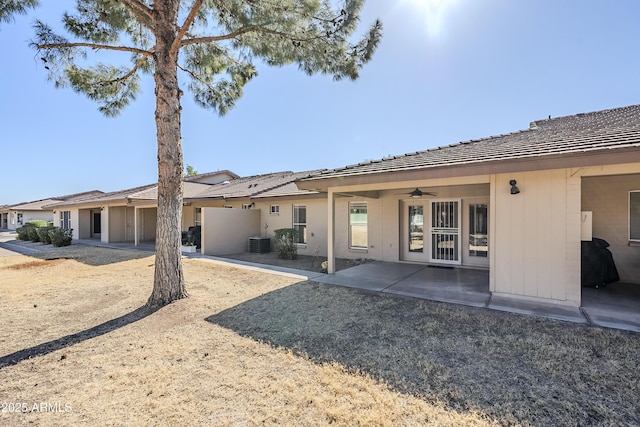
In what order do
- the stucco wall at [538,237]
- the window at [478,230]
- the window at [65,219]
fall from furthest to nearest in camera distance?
the window at [65,219], the window at [478,230], the stucco wall at [538,237]

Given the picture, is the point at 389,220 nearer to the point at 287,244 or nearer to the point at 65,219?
the point at 287,244

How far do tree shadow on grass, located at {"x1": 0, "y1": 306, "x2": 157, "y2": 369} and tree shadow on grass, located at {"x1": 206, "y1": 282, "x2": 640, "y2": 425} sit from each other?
1499 millimetres

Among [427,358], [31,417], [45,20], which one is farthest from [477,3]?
[31,417]

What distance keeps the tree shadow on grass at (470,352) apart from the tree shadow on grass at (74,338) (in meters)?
1.50

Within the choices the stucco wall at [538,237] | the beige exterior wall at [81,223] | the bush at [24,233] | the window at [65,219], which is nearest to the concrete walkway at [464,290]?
the stucco wall at [538,237]

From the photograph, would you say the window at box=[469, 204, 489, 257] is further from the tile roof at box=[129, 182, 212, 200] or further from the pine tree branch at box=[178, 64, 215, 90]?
the tile roof at box=[129, 182, 212, 200]

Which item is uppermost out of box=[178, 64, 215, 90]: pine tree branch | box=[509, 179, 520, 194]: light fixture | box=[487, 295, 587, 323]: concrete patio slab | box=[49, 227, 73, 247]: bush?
box=[178, 64, 215, 90]: pine tree branch

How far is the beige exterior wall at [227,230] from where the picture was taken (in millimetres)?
13555

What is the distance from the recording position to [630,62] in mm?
8922

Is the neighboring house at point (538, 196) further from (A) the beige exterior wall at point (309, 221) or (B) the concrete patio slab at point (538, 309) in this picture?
(A) the beige exterior wall at point (309, 221)

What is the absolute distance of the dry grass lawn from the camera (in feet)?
8.93

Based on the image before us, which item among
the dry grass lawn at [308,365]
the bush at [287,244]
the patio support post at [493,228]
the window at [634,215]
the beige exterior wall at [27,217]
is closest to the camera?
the dry grass lawn at [308,365]

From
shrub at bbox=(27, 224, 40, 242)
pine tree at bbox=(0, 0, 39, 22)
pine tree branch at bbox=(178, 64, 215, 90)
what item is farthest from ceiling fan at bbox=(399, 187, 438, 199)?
shrub at bbox=(27, 224, 40, 242)

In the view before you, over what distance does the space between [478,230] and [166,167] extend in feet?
29.3
